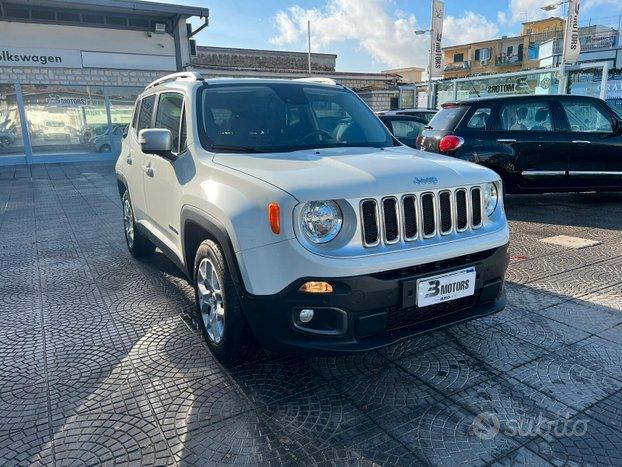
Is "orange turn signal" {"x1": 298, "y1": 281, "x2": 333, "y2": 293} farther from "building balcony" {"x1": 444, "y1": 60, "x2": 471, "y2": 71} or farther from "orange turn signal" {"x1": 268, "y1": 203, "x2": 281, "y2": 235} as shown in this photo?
"building balcony" {"x1": 444, "y1": 60, "x2": 471, "y2": 71}

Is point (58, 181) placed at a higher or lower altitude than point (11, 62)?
lower

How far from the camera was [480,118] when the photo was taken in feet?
24.0

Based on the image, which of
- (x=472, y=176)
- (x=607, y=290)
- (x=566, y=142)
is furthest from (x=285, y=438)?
(x=566, y=142)

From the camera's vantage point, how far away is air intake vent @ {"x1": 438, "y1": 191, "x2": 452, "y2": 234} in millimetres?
2711

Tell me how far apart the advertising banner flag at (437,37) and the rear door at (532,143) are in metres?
13.1

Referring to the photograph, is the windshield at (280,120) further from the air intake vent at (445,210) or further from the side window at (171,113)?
the air intake vent at (445,210)

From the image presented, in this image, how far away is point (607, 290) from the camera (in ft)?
13.4

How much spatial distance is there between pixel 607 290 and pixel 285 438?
3.32m

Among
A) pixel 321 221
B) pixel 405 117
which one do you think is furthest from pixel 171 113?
pixel 405 117

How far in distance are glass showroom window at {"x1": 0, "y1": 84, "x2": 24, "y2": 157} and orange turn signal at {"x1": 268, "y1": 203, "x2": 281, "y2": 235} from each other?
58.2 feet

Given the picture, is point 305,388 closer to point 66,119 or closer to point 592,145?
point 592,145

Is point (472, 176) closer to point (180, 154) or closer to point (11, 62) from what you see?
point (180, 154)

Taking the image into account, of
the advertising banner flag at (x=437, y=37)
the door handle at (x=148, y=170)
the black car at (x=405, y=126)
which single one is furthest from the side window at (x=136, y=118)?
the advertising banner flag at (x=437, y=37)

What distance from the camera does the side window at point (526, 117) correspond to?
732 centimetres
